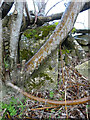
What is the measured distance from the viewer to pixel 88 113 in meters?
1.30

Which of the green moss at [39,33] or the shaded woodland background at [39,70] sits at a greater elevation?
the green moss at [39,33]

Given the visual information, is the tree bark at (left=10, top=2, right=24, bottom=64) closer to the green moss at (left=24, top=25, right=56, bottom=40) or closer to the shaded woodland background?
the shaded woodland background

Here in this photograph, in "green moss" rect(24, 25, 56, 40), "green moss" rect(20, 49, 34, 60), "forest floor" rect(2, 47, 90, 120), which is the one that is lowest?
"forest floor" rect(2, 47, 90, 120)

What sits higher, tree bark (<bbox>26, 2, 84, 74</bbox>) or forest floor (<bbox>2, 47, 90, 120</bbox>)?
tree bark (<bbox>26, 2, 84, 74</bbox>)

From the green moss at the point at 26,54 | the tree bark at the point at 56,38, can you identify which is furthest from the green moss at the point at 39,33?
the tree bark at the point at 56,38

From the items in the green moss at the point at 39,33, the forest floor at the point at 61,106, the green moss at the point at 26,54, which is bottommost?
the forest floor at the point at 61,106

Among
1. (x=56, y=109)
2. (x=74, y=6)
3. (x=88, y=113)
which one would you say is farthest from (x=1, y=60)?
(x=74, y=6)

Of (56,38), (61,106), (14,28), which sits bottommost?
(61,106)

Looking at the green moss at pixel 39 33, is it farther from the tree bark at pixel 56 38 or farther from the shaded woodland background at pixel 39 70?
the tree bark at pixel 56 38

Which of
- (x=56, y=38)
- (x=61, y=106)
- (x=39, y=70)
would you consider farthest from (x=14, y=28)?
(x=61, y=106)

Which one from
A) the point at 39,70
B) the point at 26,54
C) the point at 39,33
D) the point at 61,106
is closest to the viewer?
the point at 61,106

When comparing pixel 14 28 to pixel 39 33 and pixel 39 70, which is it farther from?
pixel 39 70

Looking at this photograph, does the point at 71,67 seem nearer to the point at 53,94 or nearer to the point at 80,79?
the point at 80,79

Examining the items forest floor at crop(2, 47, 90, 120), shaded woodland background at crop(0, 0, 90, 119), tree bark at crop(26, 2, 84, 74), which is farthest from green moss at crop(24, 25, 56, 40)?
forest floor at crop(2, 47, 90, 120)
